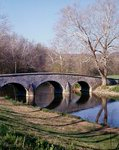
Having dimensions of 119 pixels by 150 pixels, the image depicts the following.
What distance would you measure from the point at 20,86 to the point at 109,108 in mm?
13440

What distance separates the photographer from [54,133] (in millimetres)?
15461

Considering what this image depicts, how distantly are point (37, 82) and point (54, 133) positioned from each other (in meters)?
26.3

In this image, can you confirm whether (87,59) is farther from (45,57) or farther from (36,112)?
(45,57)

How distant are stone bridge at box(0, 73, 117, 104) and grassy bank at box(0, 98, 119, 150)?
13.7 meters

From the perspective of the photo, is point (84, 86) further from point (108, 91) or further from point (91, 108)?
point (91, 108)

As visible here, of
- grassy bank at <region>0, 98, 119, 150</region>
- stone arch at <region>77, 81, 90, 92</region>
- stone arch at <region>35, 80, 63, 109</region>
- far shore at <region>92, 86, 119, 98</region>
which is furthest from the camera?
stone arch at <region>77, 81, 90, 92</region>

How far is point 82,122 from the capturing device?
817 inches

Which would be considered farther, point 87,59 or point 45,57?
point 45,57

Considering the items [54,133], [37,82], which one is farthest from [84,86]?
[54,133]

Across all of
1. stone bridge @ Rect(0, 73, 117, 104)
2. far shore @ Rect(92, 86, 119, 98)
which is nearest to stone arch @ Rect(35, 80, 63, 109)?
stone bridge @ Rect(0, 73, 117, 104)

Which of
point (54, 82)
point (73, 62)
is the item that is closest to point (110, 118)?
point (54, 82)

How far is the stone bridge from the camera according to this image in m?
38.5

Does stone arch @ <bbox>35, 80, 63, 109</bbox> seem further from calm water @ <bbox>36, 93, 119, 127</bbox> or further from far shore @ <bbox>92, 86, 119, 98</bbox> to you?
far shore @ <bbox>92, 86, 119, 98</bbox>

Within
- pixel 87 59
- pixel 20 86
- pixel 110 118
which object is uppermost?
pixel 87 59
